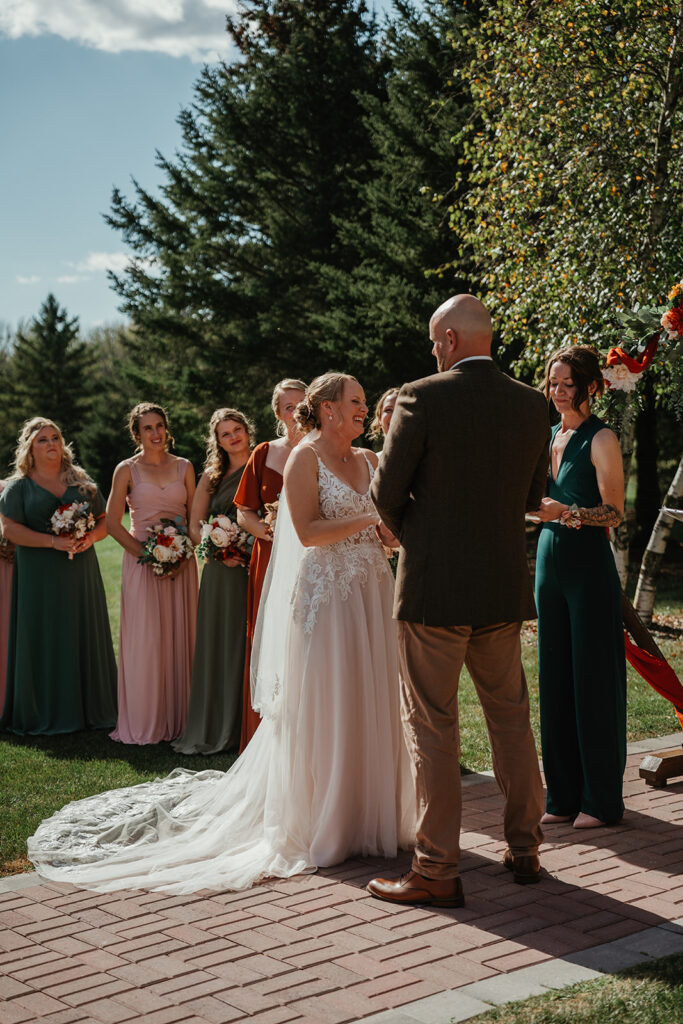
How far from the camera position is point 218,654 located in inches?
306

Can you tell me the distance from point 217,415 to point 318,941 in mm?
4554

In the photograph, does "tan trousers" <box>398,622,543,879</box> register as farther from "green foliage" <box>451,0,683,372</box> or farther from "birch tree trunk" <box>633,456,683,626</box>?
"green foliage" <box>451,0,683,372</box>

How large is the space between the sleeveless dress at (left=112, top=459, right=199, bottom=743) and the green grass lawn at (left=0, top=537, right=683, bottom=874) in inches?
12.1

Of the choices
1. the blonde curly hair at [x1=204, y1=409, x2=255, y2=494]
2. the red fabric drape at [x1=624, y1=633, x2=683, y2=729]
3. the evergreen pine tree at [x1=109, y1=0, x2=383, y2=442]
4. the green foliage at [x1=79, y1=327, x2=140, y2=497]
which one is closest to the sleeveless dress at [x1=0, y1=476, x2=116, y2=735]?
the blonde curly hair at [x1=204, y1=409, x2=255, y2=494]

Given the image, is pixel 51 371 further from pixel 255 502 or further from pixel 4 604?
pixel 255 502

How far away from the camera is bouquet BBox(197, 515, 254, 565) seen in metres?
7.59

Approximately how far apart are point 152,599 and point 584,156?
289 inches

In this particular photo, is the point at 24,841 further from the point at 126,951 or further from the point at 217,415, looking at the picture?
the point at 217,415

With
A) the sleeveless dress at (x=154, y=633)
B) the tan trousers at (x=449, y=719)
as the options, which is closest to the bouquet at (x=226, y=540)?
the sleeveless dress at (x=154, y=633)

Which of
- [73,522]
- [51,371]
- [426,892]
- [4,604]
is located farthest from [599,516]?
[51,371]

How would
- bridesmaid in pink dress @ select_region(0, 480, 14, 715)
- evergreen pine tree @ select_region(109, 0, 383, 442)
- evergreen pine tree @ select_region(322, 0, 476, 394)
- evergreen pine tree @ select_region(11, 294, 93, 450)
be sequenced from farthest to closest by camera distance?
evergreen pine tree @ select_region(11, 294, 93, 450), evergreen pine tree @ select_region(109, 0, 383, 442), evergreen pine tree @ select_region(322, 0, 476, 394), bridesmaid in pink dress @ select_region(0, 480, 14, 715)

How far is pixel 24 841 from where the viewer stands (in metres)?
5.58

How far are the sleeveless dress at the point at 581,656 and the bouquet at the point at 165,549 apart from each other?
10.7ft

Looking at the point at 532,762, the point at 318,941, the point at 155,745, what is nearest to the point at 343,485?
the point at 532,762
